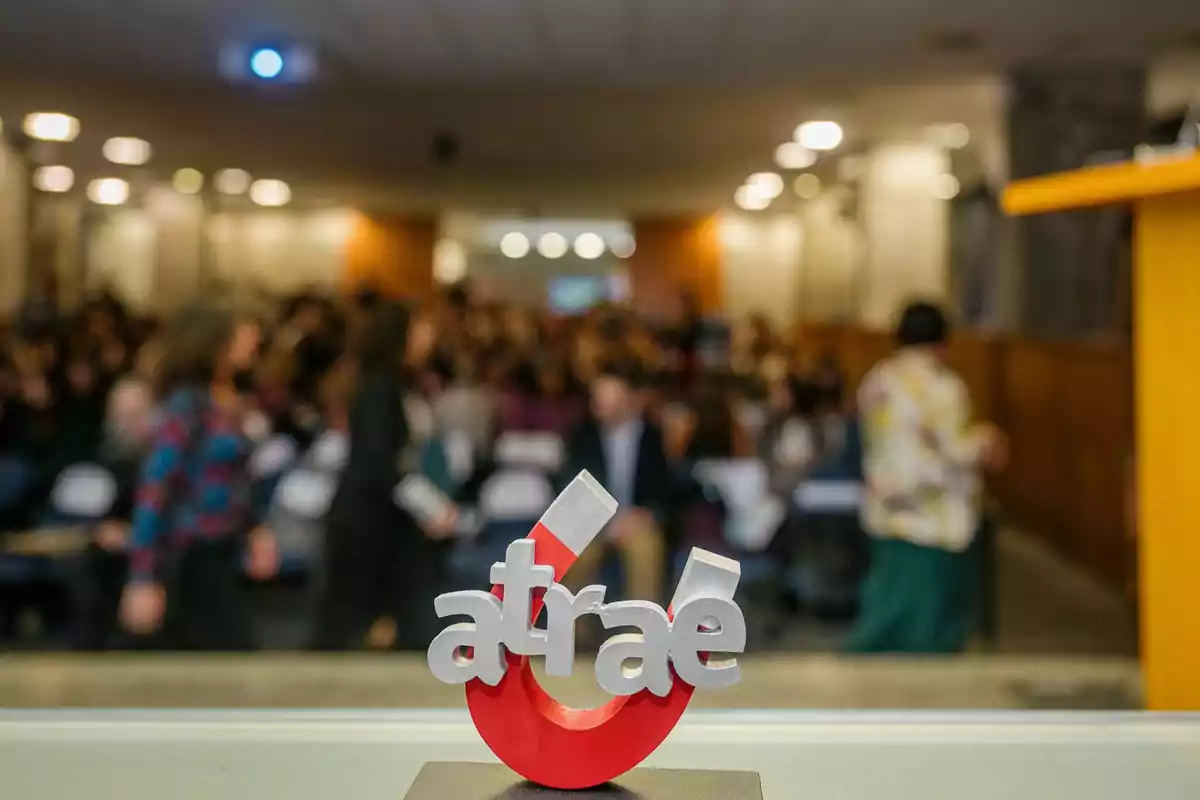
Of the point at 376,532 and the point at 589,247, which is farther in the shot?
the point at 589,247

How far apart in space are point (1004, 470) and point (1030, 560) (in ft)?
4.48

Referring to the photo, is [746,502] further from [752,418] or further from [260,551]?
[260,551]

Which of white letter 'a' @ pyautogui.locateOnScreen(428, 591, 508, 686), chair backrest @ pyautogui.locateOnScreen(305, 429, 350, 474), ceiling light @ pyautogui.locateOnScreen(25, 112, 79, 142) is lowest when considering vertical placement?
white letter 'a' @ pyautogui.locateOnScreen(428, 591, 508, 686)

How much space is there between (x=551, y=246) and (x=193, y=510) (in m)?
17.1

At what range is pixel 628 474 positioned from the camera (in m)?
4.37

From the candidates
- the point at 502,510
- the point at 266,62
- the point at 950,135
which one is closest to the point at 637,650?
the point at 502,510

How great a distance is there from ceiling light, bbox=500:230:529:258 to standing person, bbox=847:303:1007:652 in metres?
16.7

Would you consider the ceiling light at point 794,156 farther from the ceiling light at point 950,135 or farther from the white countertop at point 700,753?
the white countertop at point 700,753

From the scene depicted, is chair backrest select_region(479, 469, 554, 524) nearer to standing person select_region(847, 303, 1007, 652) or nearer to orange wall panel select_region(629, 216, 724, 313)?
standing person select_region(847, 303, 1007, 652)

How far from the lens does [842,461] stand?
4.76 metres

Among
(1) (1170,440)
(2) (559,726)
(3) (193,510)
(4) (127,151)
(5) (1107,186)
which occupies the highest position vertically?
(4) (127,151)

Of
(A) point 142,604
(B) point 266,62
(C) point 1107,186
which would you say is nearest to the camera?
(C) point 1107,186

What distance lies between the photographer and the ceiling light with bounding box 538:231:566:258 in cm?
2028

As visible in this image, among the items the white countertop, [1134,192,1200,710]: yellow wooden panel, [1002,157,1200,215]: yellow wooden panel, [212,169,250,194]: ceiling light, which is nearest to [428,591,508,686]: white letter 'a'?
the white countertop
